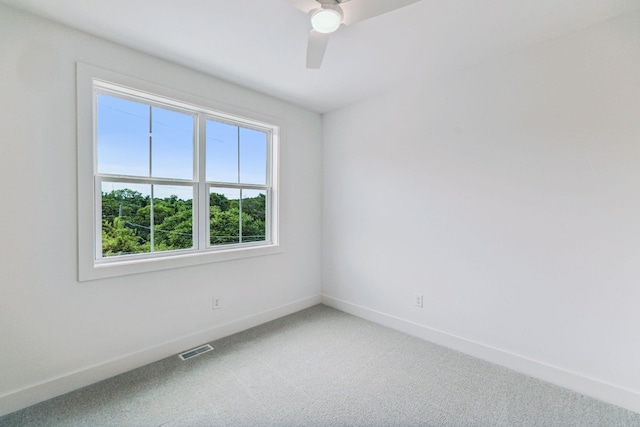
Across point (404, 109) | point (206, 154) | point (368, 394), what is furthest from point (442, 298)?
point (206, 154)

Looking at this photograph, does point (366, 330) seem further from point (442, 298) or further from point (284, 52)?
point (284, 52)

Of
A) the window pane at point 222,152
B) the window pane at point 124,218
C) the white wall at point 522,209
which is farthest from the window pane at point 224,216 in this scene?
the white wall at point 522,209

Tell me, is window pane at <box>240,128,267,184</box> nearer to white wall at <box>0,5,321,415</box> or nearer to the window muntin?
the window muntin

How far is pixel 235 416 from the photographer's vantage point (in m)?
1.81

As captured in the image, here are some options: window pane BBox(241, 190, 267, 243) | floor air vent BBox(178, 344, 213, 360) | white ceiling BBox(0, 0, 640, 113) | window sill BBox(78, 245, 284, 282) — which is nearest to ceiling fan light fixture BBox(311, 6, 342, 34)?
white ceiling BBox(0, 0, 640, 113)

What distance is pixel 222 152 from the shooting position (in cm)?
301

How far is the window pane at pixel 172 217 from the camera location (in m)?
2.56

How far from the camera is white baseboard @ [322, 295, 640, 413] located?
192 centimetres

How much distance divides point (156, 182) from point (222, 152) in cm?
74

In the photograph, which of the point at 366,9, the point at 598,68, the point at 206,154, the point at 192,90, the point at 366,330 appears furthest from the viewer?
the point at 366,330

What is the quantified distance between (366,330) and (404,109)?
7.78ft

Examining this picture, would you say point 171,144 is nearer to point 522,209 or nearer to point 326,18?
point 326,18

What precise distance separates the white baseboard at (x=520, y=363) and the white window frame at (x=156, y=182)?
5.02 ft

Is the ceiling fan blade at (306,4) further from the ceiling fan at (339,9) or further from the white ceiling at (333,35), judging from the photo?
the white ceiling at (333,35)
